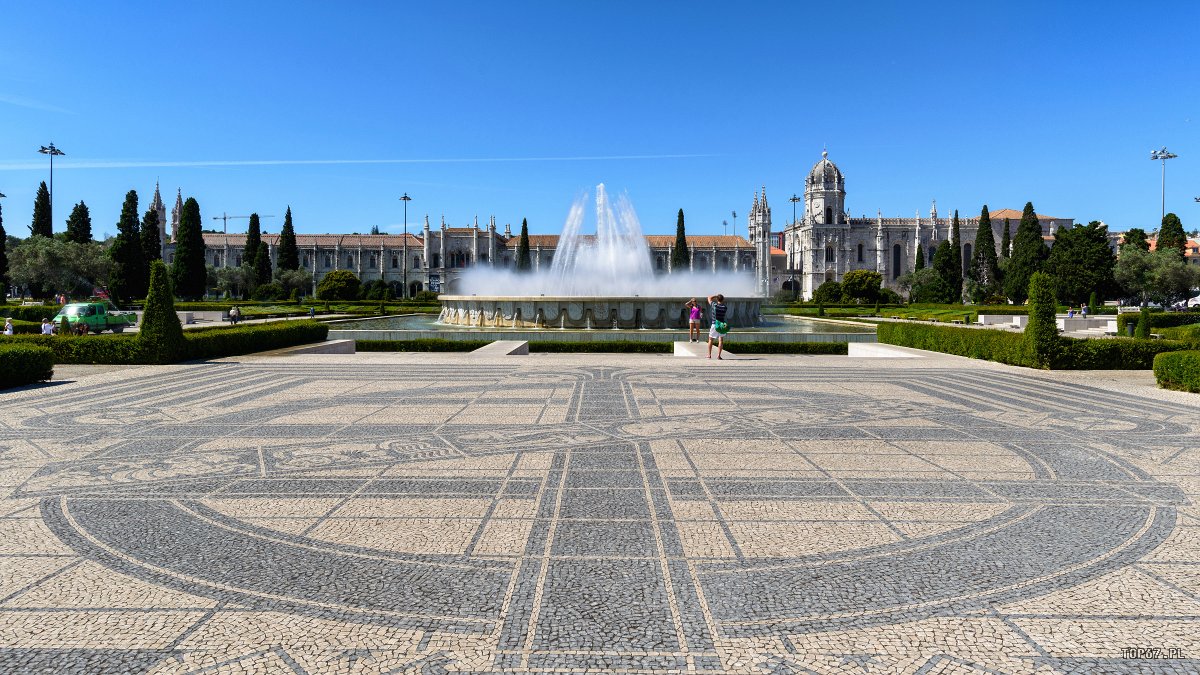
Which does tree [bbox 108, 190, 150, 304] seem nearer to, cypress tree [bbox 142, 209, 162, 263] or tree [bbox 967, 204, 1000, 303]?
cypress tree [bbox 142, 209, 162, 263]

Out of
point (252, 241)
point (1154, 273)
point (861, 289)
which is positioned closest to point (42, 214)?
point (252, 241)

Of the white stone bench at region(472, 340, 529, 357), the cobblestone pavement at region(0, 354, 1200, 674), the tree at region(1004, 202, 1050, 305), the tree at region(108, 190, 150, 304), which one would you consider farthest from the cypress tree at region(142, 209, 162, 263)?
the tree at region(1004, 202, 1050, 305)

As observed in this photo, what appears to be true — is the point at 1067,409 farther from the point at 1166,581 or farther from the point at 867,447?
the point at 1166,581

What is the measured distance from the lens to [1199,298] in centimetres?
6188

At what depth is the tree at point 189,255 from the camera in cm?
4888

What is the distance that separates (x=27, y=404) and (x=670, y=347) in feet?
38.7

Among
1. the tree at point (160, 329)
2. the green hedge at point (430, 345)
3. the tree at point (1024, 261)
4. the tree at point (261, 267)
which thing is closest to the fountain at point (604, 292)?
the green hedge at point (430, 345)

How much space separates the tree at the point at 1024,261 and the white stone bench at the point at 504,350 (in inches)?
1687

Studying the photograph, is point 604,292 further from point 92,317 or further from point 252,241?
point 252,241

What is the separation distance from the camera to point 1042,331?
1319 cm

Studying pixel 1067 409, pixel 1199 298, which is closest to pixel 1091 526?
pixel 1067 409

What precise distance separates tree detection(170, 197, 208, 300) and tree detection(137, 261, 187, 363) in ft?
130

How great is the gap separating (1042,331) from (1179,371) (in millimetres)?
2939

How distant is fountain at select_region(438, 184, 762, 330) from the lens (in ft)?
74.8
